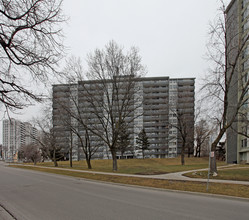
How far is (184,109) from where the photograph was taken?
4194 centimetres

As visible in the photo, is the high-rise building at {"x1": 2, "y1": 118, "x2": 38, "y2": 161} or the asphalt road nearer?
the asphalt road

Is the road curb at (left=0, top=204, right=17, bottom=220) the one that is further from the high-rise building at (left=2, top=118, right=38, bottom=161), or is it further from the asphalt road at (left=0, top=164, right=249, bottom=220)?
the high-rise building at (left=2, top=118, right=38, bottom=161)

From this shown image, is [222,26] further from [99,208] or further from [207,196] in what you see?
[99,208]

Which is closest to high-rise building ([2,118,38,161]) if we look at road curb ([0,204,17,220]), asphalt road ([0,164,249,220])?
road curb ([0,204,17,220])

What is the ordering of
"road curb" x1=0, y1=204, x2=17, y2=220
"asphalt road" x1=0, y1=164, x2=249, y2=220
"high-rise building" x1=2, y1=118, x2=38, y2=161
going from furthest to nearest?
"high-rise building" x1=2, y1=118, x2=38, y2=161, "asphalt road" x1=0, y1=164, x2=249, y2=220, "road curb" x1=0, y1=204, x2=17, y2=220

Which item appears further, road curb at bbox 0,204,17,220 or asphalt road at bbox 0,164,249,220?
asphalt road at bbox 0,164,249,220

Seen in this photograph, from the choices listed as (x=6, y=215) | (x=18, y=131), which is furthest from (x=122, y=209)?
(x=18, y=131)

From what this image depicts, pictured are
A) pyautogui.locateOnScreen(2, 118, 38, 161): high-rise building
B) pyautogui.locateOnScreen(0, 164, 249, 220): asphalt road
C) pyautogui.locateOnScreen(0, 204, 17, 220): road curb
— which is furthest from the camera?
pyautogui.locateOnScreen(2, 118, 38, 161): high-rise building

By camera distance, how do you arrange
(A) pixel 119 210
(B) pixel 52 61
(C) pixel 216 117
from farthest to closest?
(C) pixel 216 117 < (B) pixel 52 61 < (A) pixel 119 210

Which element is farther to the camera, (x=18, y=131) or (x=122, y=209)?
(x=18, y=131)

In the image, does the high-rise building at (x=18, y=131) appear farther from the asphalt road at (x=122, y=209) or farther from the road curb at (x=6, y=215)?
the asphalt road at (x=122, y=209)

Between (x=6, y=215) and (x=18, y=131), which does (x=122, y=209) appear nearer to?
(x=6, y=215)

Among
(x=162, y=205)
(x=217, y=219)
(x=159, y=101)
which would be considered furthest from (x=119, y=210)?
(x=159, y=101)

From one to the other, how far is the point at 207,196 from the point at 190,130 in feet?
111
